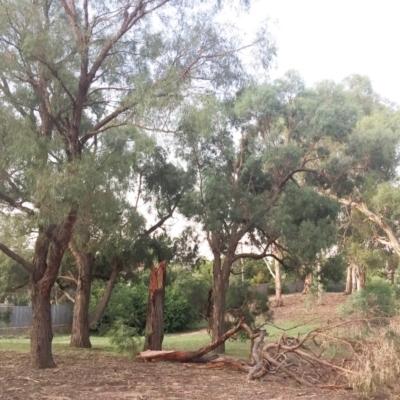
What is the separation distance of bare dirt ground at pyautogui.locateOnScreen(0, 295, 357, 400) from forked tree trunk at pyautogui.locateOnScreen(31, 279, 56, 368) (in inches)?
13.0

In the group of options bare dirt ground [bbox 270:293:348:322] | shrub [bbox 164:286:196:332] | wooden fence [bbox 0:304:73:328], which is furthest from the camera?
bare dirt ground [bbox 270:293:348:322]

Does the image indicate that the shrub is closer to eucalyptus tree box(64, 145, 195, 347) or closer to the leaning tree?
eucalyptus tree box(64, 145, 195, 347)

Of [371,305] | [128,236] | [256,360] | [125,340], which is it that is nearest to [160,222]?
[128,236]

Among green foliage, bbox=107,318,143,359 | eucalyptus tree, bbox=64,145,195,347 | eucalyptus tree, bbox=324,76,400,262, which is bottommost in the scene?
green foliage, bbox=107,318,143,359

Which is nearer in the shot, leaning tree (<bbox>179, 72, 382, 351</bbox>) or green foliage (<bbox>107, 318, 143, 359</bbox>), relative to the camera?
green foliage (<bbox>107, 318, 143, 359</bbox>)

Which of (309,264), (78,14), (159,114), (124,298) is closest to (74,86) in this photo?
(78,14)

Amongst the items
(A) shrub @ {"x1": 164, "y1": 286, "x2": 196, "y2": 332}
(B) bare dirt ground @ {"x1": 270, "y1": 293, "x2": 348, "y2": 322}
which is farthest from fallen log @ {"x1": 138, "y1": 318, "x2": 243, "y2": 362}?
(A) shrub @ {"x1": 164, "y1": 286, "x2": 196, "y2": 332}

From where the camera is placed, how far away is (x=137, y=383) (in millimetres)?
10188

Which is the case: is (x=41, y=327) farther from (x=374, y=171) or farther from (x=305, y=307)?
(x=305, y=307)

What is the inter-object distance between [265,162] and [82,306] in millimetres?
7341

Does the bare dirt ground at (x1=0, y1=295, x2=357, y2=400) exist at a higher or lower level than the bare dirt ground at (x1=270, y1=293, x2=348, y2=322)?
lower

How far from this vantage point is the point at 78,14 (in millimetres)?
12242

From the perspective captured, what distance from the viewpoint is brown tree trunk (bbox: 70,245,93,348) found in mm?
18297

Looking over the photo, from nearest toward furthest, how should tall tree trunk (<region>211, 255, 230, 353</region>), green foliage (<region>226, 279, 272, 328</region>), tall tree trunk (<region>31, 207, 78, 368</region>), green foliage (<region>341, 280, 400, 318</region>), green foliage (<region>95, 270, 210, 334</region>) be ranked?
tall tree trunk (<region>31, 207, 78, 368</region>) → green foliage (<region>341, 280, 400, 318</region>) → tall tree trunk (<region>211, 255, 230, 353</region>) → green foliage (<region>226, 279, 272, 328</region>) → green foliage (<region>95, 270, 210, 334</region>)
